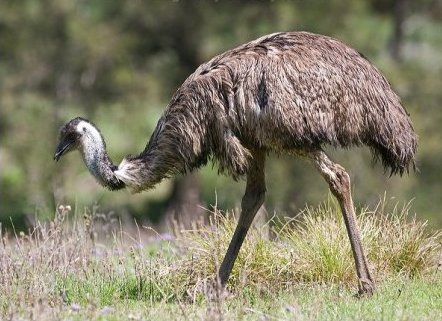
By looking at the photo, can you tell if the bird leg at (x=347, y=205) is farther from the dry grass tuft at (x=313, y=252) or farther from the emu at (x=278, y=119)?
the dry grass tuft at (x=313, y=252)

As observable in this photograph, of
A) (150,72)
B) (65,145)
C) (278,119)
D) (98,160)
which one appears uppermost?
(278,119)

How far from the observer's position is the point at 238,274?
28.1 feet

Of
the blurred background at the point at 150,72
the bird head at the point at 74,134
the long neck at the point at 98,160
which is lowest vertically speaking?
the blurred background at the point at 150,72

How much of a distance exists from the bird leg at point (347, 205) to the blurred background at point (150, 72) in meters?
10.2

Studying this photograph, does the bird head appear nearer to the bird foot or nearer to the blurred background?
the bird foot

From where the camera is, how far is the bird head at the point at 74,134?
862 centimetres

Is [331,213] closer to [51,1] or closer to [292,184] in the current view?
[292,184]

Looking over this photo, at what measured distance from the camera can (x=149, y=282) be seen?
27.0 feet

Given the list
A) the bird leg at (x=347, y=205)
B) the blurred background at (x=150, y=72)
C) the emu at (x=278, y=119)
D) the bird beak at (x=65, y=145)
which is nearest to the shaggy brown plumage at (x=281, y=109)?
the emu at (x=278, y=119)

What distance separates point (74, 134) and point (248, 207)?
1416mm

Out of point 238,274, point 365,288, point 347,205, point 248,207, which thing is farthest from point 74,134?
point 365,288

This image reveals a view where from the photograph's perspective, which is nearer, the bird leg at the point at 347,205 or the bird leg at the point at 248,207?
the bird leg at the point at 347,205

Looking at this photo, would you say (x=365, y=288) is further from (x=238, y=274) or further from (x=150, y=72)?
(x=150, y=72)

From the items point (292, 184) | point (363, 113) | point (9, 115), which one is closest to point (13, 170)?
point (9, 115)
